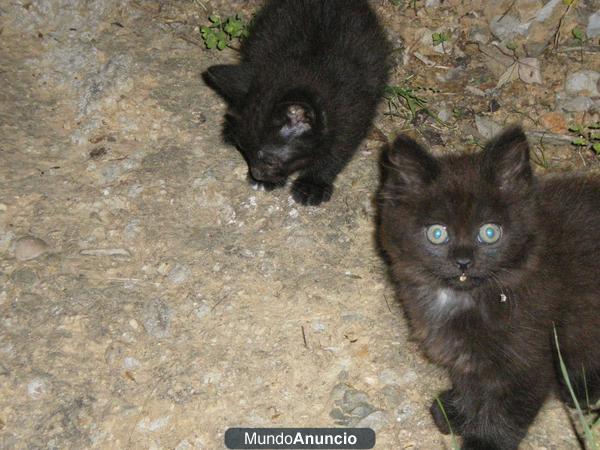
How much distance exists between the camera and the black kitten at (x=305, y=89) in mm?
4168

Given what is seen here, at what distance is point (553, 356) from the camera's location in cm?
311

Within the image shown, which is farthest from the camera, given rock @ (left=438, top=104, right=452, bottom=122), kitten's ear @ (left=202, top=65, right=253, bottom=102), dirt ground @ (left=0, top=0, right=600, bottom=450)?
rock @ (left=438, top=104, right=452, bottom=122)

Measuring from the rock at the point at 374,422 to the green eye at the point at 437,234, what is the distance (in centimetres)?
99

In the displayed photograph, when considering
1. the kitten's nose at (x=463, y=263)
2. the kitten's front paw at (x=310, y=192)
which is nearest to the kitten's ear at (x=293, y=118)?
the kitten's front paw at (x=310, y=192)

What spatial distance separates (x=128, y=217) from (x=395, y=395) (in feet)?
5.97

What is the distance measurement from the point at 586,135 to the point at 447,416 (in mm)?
2425

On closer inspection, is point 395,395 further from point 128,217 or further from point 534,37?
point 534,37

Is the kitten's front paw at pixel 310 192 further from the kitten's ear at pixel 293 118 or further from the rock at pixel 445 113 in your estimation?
the rock at pixel 445 113

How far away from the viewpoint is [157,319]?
3.74 meters

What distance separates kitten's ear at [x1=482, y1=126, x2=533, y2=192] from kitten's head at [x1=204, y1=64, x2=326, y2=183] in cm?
135

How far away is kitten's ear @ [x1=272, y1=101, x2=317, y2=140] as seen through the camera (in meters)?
4.03

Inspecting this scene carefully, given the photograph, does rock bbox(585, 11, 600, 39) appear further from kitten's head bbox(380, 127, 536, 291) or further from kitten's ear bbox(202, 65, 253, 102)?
kitten's head bbox(380, 127, 536, 291)

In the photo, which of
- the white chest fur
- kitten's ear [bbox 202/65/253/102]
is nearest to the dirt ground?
kitten's ear [bbox 202/65/253/102]

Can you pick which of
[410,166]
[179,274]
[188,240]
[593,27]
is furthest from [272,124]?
[593,27]
